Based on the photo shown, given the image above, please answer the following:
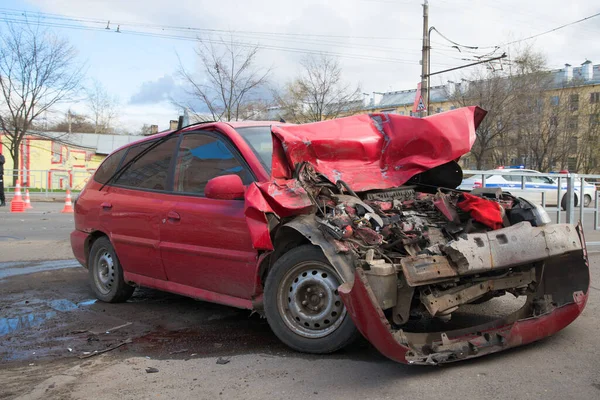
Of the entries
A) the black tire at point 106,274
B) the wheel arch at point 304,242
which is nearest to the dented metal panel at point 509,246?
Answer: the wheel arch at point 304,242

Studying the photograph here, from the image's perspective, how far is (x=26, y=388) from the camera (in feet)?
10.6

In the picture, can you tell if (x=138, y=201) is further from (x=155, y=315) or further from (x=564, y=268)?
Answer: (x=564, y=268)

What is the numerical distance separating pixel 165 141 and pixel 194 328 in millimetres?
1835

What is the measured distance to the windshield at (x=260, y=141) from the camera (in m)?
4.18

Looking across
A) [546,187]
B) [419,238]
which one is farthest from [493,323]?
[546,187]

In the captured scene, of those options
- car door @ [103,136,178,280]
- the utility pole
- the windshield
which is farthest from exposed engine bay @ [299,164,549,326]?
the utility pole

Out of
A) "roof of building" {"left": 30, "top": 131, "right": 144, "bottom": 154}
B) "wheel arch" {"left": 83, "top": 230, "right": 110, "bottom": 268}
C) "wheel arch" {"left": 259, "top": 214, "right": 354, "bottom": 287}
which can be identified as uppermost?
"roof of building" {"left": 30, "top": 131, "right": 144, "bottom": 154}

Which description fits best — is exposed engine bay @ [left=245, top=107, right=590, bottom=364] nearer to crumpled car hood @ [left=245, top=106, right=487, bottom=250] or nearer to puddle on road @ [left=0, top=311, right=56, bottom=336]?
crumpled car hood @ [left=245, top=106, right=487, bottom=250]

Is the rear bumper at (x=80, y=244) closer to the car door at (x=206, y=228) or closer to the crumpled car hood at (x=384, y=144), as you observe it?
the car door at (x=206, y=228)

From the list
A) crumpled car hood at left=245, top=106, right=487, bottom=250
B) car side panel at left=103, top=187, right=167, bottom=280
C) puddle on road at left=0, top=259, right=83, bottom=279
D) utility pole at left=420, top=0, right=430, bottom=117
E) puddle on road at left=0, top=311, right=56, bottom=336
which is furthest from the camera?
utility pole at left=420, top=0, right=430, bottom=117

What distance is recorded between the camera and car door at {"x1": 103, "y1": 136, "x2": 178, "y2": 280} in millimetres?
4742

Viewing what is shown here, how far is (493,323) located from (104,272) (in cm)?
400

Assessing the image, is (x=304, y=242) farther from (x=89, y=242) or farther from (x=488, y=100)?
(x=488, y=100)

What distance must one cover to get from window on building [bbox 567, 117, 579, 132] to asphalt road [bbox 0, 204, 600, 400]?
39.5 m
